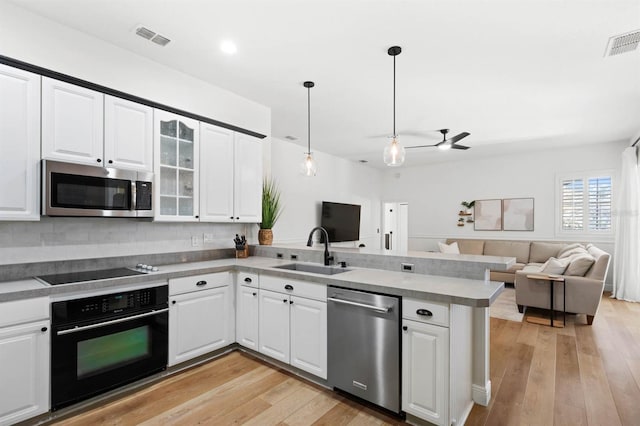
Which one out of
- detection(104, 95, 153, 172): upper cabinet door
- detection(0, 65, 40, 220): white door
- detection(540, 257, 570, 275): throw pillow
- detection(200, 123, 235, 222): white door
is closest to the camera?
detection(0, 65, 40, 220): white door

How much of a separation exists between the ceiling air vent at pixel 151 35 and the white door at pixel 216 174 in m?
0.81

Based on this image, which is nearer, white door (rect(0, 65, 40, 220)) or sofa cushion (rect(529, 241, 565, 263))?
white door (rect(0, 65, 40, 220))

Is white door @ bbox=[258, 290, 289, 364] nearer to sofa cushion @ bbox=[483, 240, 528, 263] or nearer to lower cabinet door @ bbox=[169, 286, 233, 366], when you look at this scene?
lower cabinet door @ bbox=[169, 286, 233, 366]

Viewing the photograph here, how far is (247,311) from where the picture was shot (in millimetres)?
3076

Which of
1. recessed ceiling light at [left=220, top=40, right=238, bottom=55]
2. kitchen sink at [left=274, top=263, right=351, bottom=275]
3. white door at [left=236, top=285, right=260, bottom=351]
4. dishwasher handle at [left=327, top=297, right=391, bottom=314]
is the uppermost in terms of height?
recessed ceiling light at [left=220, top=40, right=238, bottom=55]

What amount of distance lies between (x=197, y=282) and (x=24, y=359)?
1.18 m

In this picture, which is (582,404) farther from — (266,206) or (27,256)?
(27,256)

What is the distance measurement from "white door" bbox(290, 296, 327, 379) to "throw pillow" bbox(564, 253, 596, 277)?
12.5 ft

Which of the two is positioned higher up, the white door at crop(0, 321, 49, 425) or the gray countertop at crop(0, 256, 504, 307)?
the gray countertop at crop(0, 256, 504, 307)

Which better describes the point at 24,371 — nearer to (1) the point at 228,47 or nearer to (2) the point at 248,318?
(2) the point at 248,318

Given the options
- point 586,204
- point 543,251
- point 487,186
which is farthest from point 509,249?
point 586,204

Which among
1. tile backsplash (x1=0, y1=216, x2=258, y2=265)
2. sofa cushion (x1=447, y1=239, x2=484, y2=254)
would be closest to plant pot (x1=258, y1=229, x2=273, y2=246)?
Answer: tile backsplash (x1=0, y1=216, x2=258, y2=265)

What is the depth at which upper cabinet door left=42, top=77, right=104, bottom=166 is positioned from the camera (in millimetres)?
2312

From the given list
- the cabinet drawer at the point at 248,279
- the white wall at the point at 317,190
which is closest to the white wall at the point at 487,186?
the white wall at the point at 317,190
